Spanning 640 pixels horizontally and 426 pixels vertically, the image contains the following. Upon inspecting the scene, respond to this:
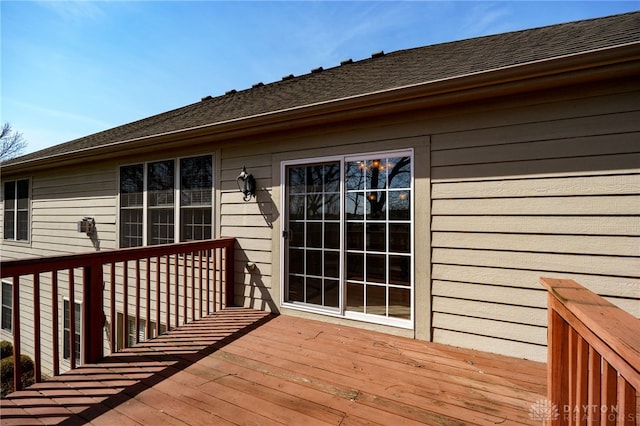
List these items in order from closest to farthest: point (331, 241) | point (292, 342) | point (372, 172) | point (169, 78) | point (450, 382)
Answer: point (450, 382) → point (292, 342) → point (372, 172) → point (331, 241) → point (169, 78)

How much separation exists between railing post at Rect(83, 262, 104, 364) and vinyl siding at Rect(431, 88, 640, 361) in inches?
117

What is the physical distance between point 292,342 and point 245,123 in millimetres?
2572

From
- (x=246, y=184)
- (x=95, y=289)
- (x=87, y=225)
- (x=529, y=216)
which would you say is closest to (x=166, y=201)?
(x=246, y=184)

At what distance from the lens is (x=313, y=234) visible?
10.9 ft

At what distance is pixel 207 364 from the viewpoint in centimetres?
227

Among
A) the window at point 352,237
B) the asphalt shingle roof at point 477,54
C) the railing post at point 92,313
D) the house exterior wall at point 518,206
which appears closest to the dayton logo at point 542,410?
the house exterior wall at point 518,206

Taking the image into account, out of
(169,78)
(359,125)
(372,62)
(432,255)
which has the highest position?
(169,78)

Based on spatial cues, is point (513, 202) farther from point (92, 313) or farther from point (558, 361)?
point (92, 313)

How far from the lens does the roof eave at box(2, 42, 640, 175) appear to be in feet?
6.45

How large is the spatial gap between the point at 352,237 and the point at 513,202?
5.07 ft

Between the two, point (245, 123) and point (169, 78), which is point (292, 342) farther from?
point (169, 78)

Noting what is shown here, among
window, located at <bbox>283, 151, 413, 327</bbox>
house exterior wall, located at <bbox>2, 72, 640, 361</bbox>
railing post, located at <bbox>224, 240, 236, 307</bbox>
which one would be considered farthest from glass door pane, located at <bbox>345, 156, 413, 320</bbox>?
railing post, located at <bbox>224, 240, 236, 307</bbox>

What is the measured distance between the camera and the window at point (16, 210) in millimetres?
6730

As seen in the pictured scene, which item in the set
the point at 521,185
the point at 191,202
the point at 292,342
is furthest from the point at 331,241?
the point at 191,202
